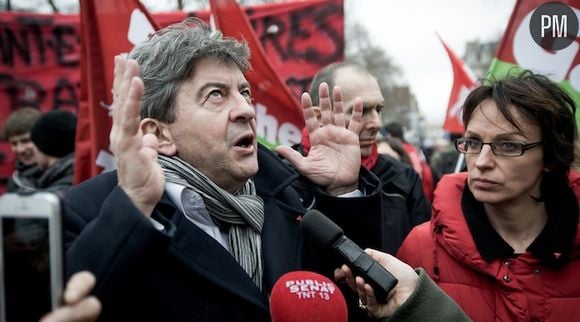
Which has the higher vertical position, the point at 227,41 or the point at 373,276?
the point at 227,41

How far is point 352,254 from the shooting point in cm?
176

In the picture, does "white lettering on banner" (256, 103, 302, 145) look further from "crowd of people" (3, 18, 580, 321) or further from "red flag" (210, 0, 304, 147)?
"crowd of people" (3, 18, 580, 321)

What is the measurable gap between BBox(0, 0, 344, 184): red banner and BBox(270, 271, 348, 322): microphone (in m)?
3.89

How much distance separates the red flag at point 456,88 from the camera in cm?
536

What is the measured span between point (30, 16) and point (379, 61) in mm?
42536

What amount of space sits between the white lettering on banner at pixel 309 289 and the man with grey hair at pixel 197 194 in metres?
0.30

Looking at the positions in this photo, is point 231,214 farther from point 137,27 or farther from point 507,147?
point 137,27

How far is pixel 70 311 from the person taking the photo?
1.22 meters

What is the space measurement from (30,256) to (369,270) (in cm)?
87

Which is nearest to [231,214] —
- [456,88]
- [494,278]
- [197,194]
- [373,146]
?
[197,194]

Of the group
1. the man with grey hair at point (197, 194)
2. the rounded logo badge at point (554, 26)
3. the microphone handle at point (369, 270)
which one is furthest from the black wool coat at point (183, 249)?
the rounded logo badge at point (554, 26)

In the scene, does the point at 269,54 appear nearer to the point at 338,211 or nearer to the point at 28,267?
the point at 338,211

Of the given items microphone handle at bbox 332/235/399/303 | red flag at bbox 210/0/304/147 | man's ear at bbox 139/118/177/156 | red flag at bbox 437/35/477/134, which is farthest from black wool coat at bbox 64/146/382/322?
red flag at bbox 437/35/477/134

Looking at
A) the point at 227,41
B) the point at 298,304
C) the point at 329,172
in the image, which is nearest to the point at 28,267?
the point at 298,304
